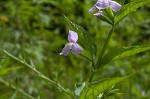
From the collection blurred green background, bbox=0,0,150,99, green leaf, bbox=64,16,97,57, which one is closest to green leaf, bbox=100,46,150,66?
green leaf, bbox=64,16,97,57

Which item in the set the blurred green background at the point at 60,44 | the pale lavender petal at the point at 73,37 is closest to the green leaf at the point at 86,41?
the pale lavender petal at the point at 73,37

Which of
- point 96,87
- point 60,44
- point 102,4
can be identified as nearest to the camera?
point 96,87

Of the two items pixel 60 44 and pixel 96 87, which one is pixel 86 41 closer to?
pixel 96 87

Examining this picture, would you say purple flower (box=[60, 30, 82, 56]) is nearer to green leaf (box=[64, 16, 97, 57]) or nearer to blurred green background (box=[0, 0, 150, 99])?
green leaf (box=[64, 16, 97, 57])

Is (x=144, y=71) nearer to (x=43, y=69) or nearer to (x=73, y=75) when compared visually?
(x=73, y=75)

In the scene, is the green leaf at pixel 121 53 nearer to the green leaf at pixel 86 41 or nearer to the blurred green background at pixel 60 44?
the green leaf at pixel 86 41

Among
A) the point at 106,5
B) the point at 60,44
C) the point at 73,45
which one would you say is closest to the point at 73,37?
the point at 73,45

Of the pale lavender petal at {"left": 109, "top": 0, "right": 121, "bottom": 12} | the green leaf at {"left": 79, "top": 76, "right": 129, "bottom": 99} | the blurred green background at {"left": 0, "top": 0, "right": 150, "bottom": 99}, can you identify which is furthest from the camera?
the blurred green background at {"left": 0, "top": 0, "right": 150, "bottom": 99}

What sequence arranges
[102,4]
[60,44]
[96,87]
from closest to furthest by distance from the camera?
[96,87] → [102,4] → [60,44]

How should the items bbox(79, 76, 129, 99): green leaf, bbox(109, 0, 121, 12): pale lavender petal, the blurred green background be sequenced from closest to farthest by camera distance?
bbox(79, 76, 129, 99): green leaf → bbox(109, 0, 121, 12): pale lavender petal → the blurred green background

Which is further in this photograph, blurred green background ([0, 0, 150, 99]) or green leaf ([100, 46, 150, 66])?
blurred green background ([0, 0, 150, 99])

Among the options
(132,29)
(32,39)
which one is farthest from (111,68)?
(32,39)
